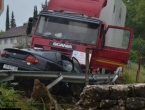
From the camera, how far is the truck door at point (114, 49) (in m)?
14.7

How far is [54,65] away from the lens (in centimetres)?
1145

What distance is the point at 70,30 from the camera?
15.0 metres

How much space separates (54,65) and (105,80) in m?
2.61

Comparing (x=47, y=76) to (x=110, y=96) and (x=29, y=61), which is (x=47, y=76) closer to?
(x=29, y=61)

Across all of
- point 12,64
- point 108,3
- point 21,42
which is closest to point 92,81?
point 12,64

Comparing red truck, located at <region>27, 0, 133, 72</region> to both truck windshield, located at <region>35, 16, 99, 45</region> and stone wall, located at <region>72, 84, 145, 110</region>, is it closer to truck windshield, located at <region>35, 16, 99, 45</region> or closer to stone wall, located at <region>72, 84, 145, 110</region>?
truck windshield, located at <region>35, 16, 99, 45</region>

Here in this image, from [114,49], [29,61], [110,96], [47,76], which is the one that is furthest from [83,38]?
[110,96]

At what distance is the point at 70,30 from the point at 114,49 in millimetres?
1642

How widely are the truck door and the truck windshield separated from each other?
1.28ft

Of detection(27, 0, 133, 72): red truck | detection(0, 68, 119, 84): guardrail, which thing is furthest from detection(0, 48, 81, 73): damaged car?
detection(27, 0, 133, 72): red truck

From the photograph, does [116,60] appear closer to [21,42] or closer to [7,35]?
[21,42]

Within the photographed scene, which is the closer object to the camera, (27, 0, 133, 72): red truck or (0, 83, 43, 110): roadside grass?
(0, 83, 43, 110): roadside grass

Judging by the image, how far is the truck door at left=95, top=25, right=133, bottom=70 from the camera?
1473cm

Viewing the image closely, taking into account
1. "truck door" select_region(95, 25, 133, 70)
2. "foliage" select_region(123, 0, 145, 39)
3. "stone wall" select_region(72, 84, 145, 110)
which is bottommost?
"foliage" select_region(123, 0, 145, 39)
